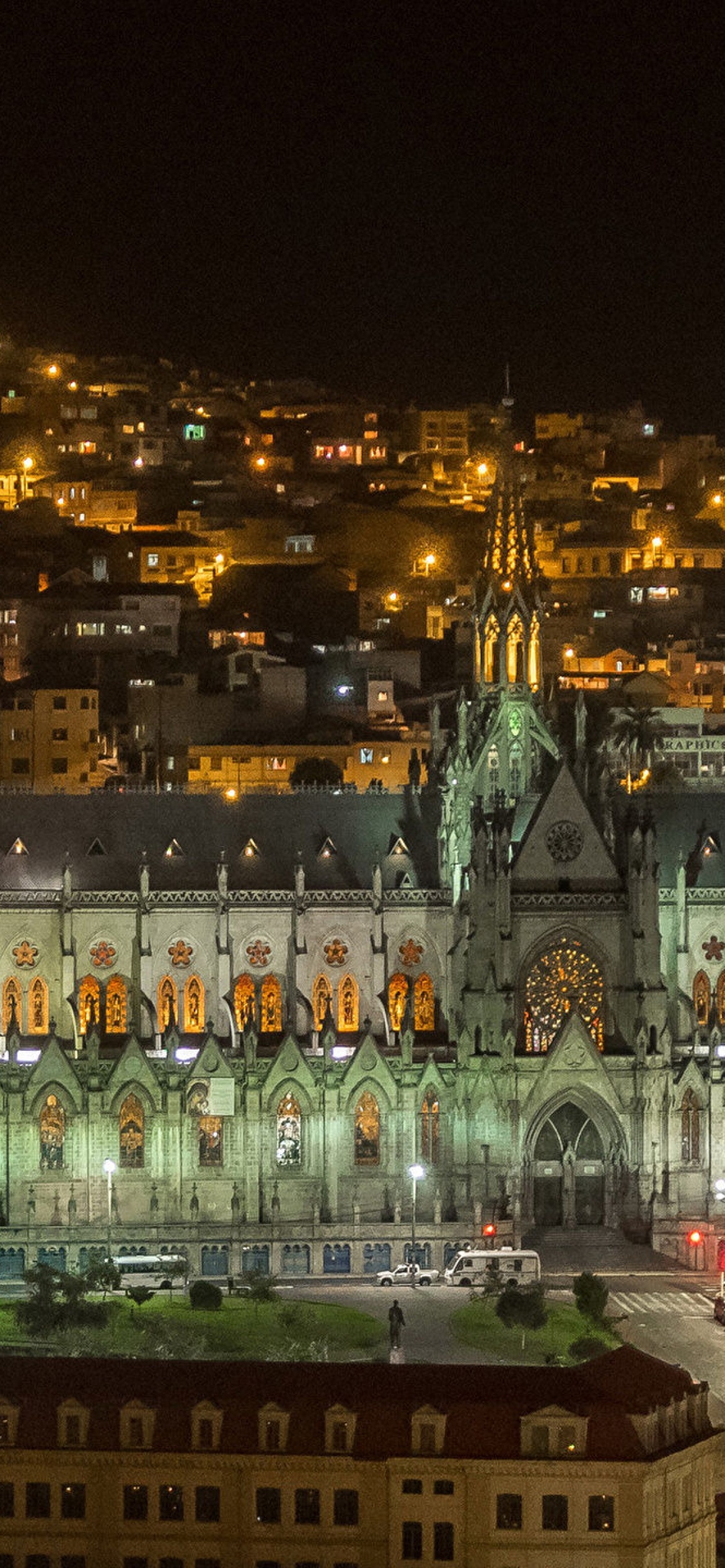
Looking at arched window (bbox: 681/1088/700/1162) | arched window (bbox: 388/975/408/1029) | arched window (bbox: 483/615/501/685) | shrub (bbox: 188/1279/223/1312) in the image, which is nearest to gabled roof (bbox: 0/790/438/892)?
arched window (bbox: 388/975/408/1029)

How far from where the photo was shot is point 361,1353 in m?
148

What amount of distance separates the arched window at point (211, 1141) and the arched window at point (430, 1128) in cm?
729

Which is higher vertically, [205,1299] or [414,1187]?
[414,1187]

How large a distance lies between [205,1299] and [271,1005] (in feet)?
89.3

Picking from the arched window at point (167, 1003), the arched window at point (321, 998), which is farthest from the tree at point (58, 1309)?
the arched window at point (321, 998)

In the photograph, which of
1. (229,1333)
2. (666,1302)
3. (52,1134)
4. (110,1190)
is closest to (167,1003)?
(52,1134)

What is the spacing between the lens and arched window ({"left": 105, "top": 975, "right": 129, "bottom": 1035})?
180125 mm

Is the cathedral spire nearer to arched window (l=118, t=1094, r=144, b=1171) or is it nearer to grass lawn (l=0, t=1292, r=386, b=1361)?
arched window (l=118, t=1094, r=144, b=1171)

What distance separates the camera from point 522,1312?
153125 millimetres

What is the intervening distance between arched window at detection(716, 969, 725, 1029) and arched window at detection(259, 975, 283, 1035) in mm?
16657

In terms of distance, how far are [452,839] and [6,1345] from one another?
40137 mm

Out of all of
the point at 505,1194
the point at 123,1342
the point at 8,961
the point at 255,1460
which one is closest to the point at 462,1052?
the point at 505,1194

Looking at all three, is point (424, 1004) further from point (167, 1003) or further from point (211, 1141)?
point (211, 1141)

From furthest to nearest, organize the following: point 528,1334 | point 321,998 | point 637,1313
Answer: point 321,998, point 637,1313, point 528,1334
